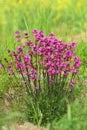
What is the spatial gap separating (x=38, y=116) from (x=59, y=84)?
410mm

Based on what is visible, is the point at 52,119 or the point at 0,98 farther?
the point at 0,98

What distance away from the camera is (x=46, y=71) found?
13.8 feet

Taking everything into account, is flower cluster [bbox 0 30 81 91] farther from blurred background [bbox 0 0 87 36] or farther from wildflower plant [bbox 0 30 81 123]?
blurred background [bbox 0 0 87 36]

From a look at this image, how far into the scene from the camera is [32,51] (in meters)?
4.16

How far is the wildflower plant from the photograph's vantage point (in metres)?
4.12

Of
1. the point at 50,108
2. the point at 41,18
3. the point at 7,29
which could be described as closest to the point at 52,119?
the point at 50,108

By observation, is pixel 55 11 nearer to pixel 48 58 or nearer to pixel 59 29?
pixel 59 29

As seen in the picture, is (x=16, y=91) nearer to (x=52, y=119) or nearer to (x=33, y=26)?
(x=52, y=119)

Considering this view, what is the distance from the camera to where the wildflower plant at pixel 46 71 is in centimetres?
412

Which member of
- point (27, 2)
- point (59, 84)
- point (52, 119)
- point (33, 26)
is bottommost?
point (52, 119)

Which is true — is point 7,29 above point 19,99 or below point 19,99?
above

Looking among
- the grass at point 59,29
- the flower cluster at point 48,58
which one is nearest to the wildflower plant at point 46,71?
the flower cluster at point 48,58

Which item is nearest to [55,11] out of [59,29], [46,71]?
[59,29]

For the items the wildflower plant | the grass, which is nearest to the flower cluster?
the wildflower plant
